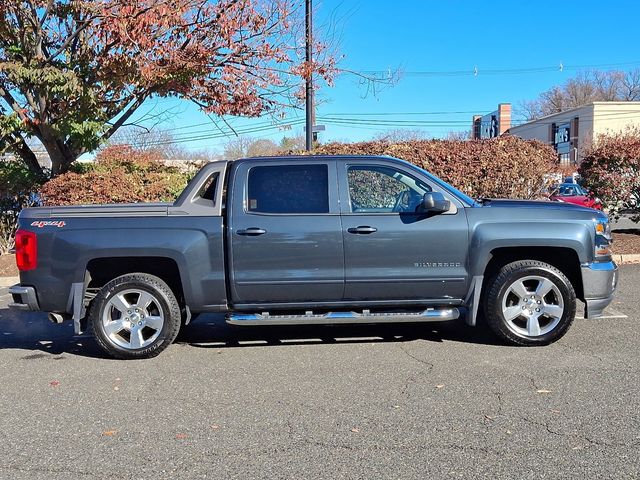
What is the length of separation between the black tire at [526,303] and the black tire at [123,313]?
299cm

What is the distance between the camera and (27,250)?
5.22 metres

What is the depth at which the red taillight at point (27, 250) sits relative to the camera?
5.21 meters

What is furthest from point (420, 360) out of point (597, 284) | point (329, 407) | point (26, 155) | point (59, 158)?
point (26, 155)

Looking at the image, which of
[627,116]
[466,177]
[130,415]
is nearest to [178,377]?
[130,415]

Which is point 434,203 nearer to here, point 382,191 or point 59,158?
point 382,191

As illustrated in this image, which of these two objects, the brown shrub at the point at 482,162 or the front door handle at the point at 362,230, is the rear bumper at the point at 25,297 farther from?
the brown shrub at the point at 482,162

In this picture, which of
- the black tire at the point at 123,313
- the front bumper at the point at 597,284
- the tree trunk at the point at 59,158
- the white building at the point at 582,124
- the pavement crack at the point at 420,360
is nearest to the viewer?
the pavement crack at the point at 420,360

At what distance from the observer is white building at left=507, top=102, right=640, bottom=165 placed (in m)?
41.6

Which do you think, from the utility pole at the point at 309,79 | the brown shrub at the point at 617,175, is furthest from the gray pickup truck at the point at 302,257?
the brown shrub at the point at 617,175

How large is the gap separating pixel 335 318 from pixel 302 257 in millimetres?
643

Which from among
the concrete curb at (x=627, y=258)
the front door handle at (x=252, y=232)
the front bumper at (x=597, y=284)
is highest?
the front door handle at (x=252, y=232)

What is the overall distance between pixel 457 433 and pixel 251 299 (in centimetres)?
238

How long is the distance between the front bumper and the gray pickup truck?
0.04 feet

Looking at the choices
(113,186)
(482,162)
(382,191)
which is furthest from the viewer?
(482,162)
